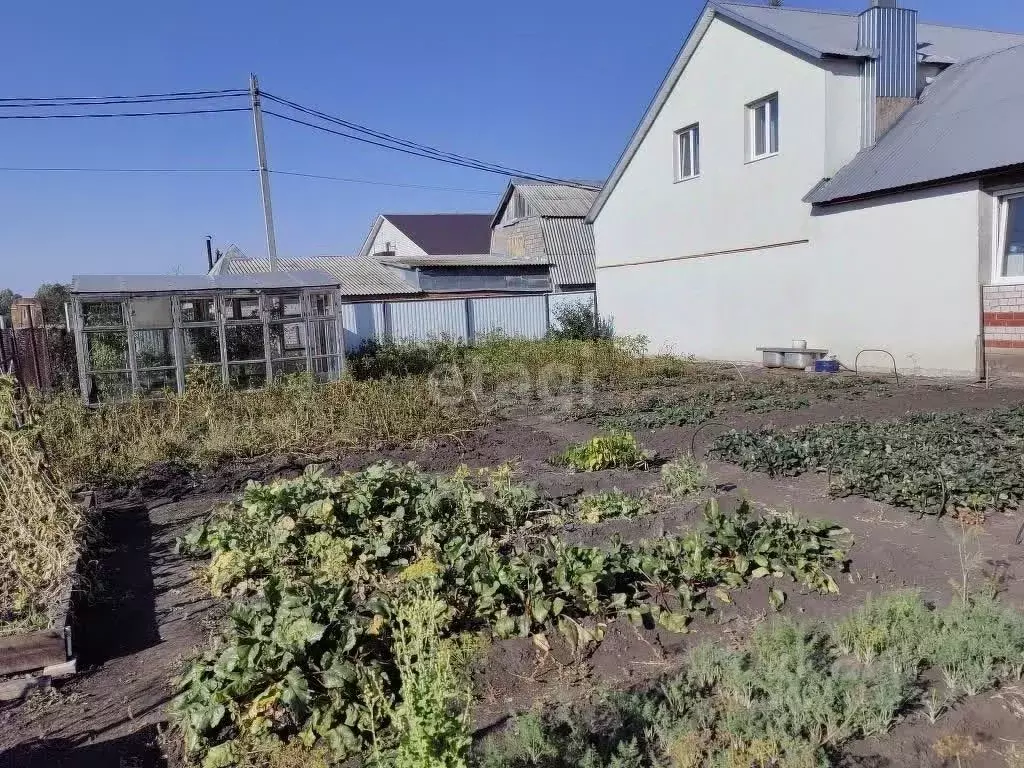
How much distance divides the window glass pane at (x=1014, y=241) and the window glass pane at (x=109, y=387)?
13.7m

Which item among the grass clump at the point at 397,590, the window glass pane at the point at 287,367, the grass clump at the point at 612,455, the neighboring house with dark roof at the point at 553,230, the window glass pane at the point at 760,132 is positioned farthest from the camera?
the neighboring house with dark roof at the point at 553,230

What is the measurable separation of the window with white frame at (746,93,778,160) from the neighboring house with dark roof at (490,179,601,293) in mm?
9401

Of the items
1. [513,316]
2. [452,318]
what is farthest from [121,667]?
[513,316]

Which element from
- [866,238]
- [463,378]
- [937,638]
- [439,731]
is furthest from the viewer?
[463,378]

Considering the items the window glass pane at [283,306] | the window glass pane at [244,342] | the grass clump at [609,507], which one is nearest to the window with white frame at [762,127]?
the window glass pane at [283,306]

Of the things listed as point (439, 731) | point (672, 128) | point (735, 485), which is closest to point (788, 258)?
point (672, 128)

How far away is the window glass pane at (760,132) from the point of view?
50.3ft

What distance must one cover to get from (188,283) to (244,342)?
1330mm

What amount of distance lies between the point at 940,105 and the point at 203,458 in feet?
43.5

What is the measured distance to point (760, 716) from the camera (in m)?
2.96

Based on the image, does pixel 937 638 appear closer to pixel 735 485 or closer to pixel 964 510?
pixel 964 510

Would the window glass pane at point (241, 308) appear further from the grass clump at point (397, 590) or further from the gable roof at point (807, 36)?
the gable roof at point (807, 36)

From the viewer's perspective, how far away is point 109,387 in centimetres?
1191

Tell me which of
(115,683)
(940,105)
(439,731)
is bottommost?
(115,683)
